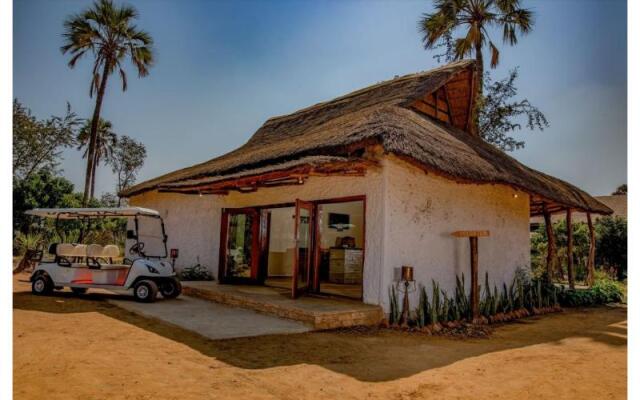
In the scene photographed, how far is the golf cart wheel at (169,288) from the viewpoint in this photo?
25.6 feet

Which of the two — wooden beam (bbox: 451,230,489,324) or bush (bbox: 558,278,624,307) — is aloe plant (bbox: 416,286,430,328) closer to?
wooden beam (bbox: 451,230,489,324)

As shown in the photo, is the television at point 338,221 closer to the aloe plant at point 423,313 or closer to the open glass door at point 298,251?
the open glass door at point 298,251

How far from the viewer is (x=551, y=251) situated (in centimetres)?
998

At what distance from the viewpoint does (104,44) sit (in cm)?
1627

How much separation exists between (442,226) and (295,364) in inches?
171

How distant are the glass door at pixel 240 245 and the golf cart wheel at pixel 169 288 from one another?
1853 millimetres

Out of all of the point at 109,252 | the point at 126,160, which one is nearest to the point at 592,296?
the point at 109,252

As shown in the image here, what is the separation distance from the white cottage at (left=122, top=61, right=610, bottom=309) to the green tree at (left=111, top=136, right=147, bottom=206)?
16442 millimetres

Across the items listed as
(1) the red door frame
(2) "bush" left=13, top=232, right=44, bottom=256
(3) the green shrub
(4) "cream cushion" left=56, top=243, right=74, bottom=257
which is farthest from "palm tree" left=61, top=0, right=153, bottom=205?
(3) the green shrub

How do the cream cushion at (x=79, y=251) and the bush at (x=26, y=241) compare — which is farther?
the bush at (x=26, y=241)

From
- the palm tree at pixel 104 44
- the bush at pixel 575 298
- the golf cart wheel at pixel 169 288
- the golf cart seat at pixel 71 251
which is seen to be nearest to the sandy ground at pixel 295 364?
the golf cart seat at pixel 71 251

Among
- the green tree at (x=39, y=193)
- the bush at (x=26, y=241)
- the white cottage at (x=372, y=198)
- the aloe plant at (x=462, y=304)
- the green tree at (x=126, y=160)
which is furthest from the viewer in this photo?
the green tree at (x=126, y=160)

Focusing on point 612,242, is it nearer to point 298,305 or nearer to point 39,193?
point 298,305
